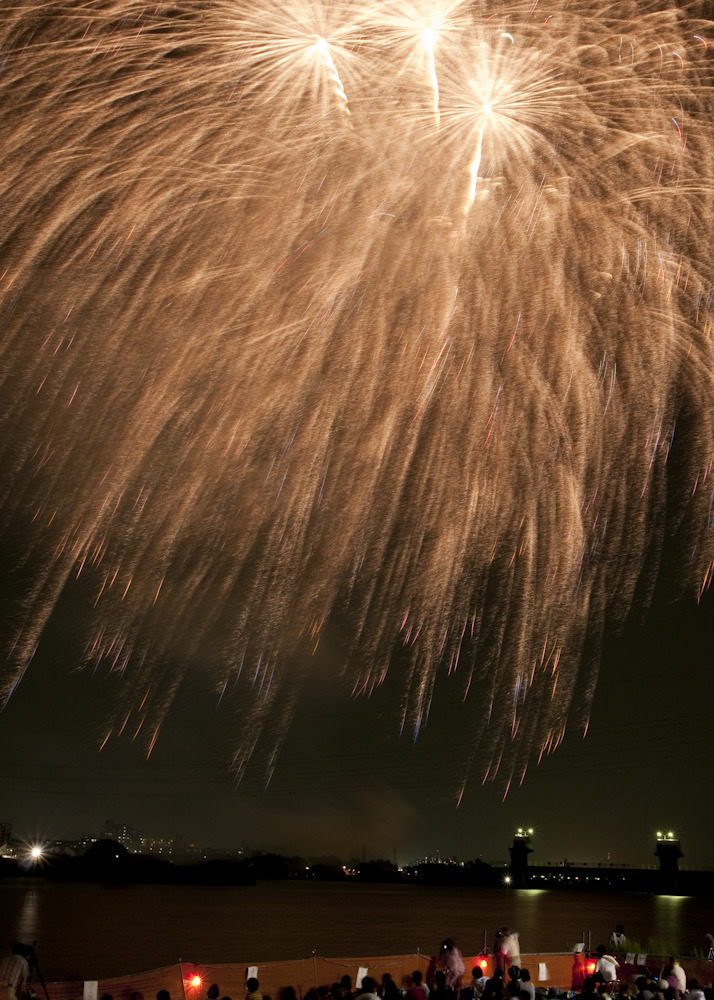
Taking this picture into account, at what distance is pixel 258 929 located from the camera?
7494 centimetres

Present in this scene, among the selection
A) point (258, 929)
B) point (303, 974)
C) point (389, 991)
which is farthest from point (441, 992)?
point (258, 929)

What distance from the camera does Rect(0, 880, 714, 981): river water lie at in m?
53.9

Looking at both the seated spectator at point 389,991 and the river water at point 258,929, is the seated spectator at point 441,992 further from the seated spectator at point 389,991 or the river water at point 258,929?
the river water at point 258,929

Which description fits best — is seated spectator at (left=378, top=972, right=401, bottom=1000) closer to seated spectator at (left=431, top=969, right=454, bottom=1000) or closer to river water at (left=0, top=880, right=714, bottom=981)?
seated spectator at (left=431, top=969, right=454, bottom=1000)

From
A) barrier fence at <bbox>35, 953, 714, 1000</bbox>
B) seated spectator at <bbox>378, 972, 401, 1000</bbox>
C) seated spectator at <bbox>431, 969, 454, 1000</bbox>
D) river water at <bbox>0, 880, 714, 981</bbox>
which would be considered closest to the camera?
seated spectator at <bbox>431, 969, 454, 1000</bbox>

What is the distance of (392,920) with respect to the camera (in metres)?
90.6

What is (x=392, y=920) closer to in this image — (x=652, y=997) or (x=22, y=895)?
(x=22, y=895)

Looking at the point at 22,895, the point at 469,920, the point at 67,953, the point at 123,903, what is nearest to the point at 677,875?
the point at 469,920

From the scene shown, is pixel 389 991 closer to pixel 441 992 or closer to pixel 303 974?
pixel 441 992

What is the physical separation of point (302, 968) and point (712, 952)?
8.01 metres

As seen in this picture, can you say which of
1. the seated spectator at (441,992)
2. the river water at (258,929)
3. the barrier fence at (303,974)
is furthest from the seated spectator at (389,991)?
the river water at (258,929)

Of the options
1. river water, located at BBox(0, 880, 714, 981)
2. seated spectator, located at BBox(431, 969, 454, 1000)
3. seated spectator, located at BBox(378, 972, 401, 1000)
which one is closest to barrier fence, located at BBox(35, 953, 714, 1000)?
seated spectator, located at BBox(378, 972, 401, 1000)

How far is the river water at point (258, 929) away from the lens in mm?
53938

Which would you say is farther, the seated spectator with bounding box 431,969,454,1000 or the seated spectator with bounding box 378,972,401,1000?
the seated spectator with bounding box 378,972,401,1000
